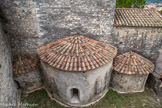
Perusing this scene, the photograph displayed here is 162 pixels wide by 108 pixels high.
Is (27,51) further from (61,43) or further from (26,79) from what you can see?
(61,43)

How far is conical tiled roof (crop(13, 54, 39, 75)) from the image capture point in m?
7.64

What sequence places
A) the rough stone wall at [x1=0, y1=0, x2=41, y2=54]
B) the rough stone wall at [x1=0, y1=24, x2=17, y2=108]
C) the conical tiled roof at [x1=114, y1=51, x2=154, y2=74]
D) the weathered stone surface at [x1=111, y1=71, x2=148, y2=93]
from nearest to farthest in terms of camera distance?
1. the rough stone wall at [x1=0, y1=24, x2=17, y2=108]
2. the rough stone wall at [x1=0, y1=0, x2=41, y2=54]
3. the conical tiled roof at [x1=114, y1=51, x2=154, y2=74]
4. the weathered stone surface at [x1=111, y1=71, x2=148, y2=93]

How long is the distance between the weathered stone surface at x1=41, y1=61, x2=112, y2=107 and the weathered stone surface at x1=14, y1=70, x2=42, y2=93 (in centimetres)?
120

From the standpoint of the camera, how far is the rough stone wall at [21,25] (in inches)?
270

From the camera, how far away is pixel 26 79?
8203mm

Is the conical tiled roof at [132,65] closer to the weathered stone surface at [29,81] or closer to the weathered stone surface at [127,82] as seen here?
the weathered stone surface at [127,82]

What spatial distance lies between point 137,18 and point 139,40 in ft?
4.74

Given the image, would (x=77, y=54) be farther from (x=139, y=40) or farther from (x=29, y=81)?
(x=139, y=40)

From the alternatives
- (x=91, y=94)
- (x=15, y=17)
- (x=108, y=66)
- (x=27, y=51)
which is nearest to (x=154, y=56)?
(x=108, y=66)

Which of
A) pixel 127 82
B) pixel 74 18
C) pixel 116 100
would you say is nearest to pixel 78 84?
pixel 116 100

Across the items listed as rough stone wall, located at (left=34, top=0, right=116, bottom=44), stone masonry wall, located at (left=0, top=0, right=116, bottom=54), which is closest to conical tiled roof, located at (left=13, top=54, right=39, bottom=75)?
stone masonry wall, located at (left=0, top=0, right=116, bottom=54)

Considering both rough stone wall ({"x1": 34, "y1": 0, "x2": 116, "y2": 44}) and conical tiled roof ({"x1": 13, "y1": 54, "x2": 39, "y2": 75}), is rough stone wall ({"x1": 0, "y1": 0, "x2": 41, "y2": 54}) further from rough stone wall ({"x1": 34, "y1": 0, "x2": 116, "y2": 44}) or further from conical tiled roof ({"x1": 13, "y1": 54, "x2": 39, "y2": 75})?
conical tiled roof ({"x1": 13, "y1": 54, "x2": 39, "y2": 75})

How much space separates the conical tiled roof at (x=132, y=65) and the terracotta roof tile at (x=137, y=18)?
198 centimetres

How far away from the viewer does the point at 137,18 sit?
7.92 metres
